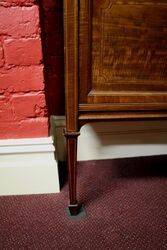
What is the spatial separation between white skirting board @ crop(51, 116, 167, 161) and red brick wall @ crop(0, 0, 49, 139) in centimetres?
24

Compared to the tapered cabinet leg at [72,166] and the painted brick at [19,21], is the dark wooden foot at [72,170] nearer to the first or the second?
the tapered cabinet leg at [72,166]

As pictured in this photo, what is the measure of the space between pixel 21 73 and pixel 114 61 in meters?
0.36

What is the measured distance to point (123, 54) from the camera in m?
0.85

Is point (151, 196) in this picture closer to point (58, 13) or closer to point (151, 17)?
point (151, 17)

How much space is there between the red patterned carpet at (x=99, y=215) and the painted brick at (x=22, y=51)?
55 cm

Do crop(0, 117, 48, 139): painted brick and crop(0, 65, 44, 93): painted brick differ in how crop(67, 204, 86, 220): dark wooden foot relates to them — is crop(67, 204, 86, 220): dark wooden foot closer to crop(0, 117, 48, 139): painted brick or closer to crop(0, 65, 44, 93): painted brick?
crop(0, 117, 48, 139): painted brick

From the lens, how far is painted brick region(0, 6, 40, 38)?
93cm

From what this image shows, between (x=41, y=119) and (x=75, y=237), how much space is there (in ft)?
1.47

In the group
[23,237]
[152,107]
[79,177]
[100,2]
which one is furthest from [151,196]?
[100,2]

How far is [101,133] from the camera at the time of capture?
1.38 meters

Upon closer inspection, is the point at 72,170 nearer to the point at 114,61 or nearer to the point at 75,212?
the point at 75,212

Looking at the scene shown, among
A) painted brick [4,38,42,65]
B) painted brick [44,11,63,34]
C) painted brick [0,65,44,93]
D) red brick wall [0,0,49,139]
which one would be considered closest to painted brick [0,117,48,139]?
red brick wall [0,0,49,139]

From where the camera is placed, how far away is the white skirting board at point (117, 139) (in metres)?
1.37

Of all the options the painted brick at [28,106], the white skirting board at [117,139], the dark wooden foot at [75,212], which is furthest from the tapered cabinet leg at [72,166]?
the white skirting board at [117,139]
